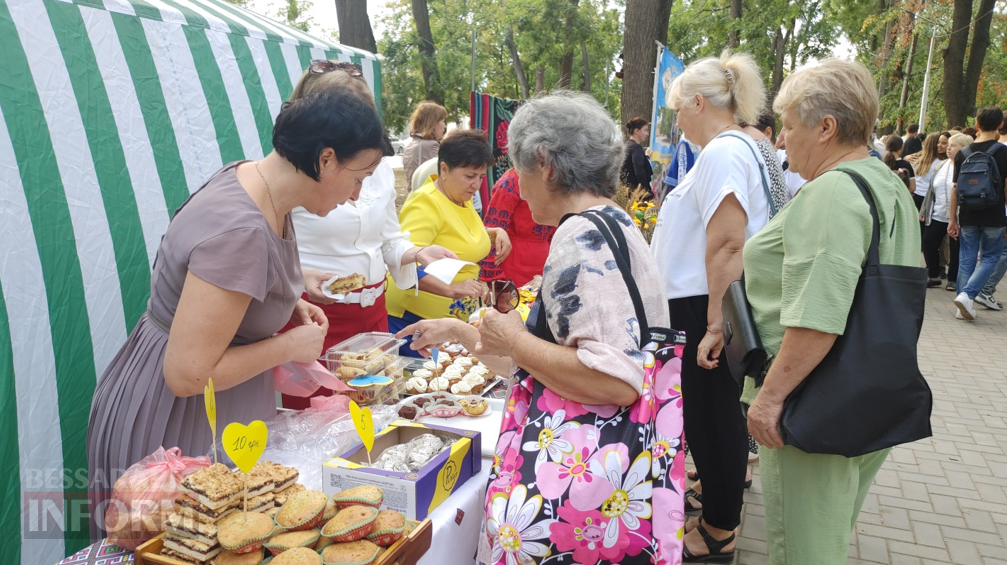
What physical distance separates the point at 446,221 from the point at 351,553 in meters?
2.61

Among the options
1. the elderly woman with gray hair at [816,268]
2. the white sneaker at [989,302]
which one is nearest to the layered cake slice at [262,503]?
the elderly woman with gray hair at [816,268]

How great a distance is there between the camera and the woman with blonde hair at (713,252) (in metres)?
2.82

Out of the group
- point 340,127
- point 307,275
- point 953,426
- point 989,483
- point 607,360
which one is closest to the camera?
point 607,360

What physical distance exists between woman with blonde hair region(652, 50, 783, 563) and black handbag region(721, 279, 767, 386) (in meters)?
0.55

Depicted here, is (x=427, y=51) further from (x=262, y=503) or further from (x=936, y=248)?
(x=262, y=503)

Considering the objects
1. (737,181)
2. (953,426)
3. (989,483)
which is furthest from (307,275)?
(953,426)

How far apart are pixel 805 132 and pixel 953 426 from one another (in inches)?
157

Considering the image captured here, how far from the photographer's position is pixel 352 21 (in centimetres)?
916

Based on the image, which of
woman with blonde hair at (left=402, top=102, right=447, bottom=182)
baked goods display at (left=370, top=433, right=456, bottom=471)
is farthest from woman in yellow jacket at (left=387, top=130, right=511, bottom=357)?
woman with blonde hair at (left=402, top=102, right=447, bottom=182)

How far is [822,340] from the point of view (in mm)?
1896

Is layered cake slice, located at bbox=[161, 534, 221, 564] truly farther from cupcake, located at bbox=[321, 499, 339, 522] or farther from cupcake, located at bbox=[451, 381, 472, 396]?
cupcake, located at bbox=[451, 381, 472, 396]

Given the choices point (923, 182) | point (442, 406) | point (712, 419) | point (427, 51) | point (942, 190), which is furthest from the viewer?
point (427, 51)

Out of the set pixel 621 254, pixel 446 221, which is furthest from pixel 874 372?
pixel 446 221

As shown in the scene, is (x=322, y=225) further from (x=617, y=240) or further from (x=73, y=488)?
(x=617, y=240)
